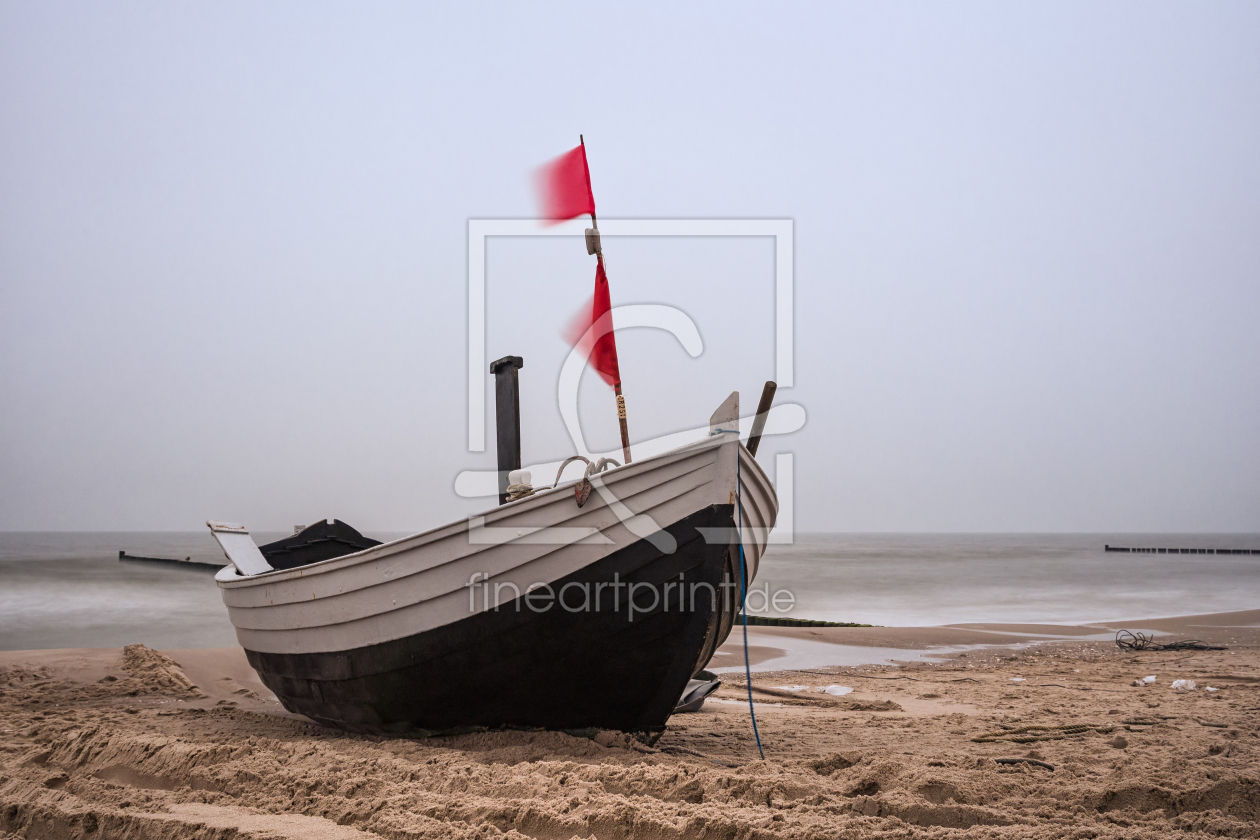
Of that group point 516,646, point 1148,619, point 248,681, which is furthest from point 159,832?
point 1148,619

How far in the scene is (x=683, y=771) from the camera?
145 inches

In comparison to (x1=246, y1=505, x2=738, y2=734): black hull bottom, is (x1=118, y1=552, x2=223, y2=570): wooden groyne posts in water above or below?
below

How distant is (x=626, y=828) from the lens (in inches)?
118

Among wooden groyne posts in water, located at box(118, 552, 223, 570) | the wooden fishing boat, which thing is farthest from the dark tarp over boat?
wooden groyne posts in water, located at box(118, 552, 223, 570)

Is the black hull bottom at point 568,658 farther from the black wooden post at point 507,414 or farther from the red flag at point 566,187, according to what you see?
the red flag at point 566,187

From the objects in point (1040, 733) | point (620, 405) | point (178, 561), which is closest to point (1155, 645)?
point (1040, 733)

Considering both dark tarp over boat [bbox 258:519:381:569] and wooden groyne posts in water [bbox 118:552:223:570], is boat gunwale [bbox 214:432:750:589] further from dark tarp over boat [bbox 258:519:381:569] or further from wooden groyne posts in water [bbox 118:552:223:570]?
wooden groyne posts in water [bbox 118:552:223:570]

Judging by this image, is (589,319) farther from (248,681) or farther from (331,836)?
(248,681)

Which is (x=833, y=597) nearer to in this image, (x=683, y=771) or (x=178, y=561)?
(x=683, y=771)

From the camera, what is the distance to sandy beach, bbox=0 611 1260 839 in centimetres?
308

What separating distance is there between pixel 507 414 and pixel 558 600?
83.0 inches

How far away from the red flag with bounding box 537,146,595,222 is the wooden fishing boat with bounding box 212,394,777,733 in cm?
194

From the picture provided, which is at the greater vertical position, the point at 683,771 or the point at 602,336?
the point at 602,336

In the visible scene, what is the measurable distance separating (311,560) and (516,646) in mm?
3534
